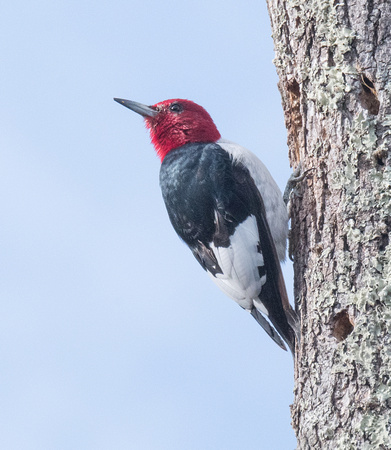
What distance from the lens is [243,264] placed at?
364cm

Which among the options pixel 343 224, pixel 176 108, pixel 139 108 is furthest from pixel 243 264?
pixel 139 108

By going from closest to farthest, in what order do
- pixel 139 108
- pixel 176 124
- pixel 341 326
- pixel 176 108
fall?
pixel 341 326, pixel 176 124, pixel 176 108, pixel 139 108

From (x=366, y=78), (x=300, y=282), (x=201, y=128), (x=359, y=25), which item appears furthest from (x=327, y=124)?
(x=201, y=128)

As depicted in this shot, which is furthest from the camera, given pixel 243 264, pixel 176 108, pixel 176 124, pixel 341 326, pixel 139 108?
pixel 139 108

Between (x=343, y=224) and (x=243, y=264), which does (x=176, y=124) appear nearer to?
(x=243, y=264)

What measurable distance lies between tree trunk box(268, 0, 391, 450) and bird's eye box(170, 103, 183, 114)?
1.31 meters

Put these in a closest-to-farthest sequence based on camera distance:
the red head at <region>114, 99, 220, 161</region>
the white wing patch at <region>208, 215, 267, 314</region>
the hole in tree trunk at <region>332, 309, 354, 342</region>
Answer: the hole in tree trunk at <region>332, 309, 354, 342</region> → the white wing patch at <region>208, 215, 267, 314</region> → the red head at <region>114, 99, 220, 161</region>

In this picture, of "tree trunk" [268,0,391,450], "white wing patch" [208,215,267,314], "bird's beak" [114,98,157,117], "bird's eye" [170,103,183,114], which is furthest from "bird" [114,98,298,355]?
"bird's beak" [114,98,157,117]

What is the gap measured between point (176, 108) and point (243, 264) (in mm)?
1452

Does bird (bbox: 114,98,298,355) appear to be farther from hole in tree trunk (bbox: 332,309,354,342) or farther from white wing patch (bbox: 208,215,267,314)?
hole in tree trunk (bbox: 332,309,354,342)

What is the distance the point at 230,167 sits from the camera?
3830 millimetres

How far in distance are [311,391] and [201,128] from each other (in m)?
2.17

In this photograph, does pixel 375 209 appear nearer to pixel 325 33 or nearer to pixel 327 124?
pixel 327 124

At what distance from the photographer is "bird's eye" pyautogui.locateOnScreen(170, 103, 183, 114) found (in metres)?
4.61
